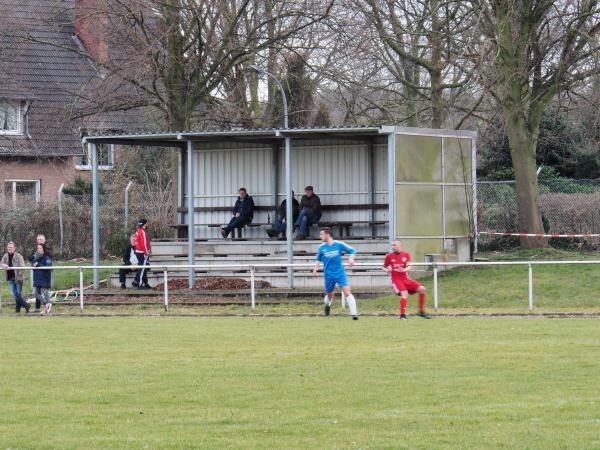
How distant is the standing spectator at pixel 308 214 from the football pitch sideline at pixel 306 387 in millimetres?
11041

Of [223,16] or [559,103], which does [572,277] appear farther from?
[223,16]

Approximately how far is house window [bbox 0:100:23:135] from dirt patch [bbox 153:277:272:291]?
799 inches

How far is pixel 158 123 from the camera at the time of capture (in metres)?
46.8

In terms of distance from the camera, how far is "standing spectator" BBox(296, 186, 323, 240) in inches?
1277

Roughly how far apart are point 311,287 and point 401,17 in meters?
10.6

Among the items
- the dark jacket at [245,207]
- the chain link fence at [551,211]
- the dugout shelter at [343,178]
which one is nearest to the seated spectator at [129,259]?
the dugout shelter at [343,178]

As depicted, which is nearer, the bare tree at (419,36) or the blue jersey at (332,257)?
the blue jersey at (332,257)

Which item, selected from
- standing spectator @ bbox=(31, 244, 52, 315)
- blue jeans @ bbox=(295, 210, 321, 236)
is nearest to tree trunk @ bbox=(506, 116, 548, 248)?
blue jeans @ bbox=(295, 210, 321, 236)

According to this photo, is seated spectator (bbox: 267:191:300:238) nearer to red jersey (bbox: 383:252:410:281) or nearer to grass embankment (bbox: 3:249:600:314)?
grass embankment (bbox: 3:249:600:314)

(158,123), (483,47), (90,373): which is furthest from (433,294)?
(158,123)

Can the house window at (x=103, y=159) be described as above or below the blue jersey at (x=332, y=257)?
above

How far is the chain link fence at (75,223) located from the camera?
3919 centimetres

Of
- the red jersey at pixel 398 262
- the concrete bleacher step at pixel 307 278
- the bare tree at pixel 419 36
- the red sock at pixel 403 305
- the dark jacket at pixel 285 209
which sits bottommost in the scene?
the red sock at pixel 403 305

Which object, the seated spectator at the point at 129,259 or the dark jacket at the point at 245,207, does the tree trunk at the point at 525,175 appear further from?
the seated spectator at the point at 129,259
